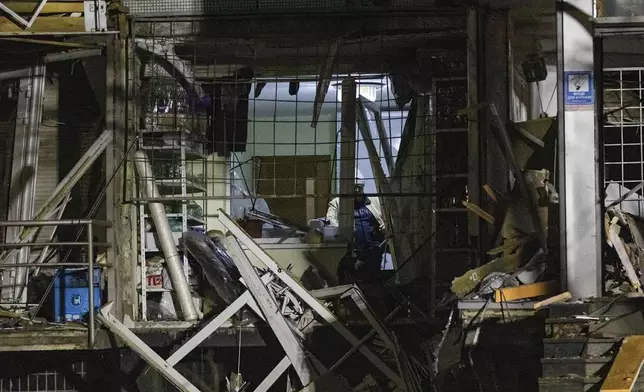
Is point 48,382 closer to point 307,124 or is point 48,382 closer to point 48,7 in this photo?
point 48,7

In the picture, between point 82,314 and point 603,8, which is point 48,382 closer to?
point 82,314

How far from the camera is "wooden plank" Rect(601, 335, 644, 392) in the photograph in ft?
21.7

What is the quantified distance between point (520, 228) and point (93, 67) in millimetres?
4697

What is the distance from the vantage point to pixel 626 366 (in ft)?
22.4

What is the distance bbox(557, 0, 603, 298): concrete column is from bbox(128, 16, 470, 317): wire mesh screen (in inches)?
74.4

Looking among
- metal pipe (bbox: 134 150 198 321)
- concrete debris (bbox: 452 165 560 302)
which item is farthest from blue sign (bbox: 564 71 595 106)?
metal pipe (bbox: 134 150 198 321)

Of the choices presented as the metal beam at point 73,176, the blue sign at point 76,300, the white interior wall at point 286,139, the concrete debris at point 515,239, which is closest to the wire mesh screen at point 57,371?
the blue sign at point 76,300

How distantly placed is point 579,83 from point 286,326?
3.52 meters

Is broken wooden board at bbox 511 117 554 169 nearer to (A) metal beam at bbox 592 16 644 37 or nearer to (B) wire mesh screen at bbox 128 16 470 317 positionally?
(B) wire mesh screen at bbox 128 16 470 317

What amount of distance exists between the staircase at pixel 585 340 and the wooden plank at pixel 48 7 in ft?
18.1

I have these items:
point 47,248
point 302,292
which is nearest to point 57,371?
point 47,248

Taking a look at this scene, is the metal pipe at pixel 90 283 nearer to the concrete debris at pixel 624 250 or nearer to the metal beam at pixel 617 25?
the concrete debris at pixel 624 250

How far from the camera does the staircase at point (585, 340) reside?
6.91 metres

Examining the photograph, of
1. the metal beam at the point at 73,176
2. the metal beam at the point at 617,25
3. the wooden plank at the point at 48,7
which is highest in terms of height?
the wooden plank at the point at 48,7
